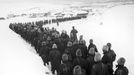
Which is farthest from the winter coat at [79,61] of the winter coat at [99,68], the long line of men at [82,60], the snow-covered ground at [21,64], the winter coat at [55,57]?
the snow-covered ground at [21,64]

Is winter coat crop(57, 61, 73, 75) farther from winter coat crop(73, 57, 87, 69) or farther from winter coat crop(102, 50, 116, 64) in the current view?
winter coat crop(102, 50, 116, 64)

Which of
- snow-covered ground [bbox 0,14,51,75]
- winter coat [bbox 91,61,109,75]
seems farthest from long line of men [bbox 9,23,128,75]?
snow-covered ground [bbox 0,14,51,75]

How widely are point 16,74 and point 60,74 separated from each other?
2.74 m

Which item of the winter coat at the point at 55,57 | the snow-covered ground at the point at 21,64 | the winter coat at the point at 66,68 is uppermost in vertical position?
the winter coat at the point at 66,68

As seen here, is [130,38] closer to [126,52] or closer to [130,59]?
[126,52]

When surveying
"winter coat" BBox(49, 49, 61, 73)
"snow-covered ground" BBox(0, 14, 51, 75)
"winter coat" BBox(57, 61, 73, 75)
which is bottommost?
"snow-covered ground" BBox(0, 14, 51, 75)

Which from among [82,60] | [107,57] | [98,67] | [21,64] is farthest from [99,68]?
[21,64]

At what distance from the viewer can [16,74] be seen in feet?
29.4

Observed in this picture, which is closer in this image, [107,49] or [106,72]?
[106,72]

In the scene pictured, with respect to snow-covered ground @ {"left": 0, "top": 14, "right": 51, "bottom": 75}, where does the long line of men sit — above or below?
above

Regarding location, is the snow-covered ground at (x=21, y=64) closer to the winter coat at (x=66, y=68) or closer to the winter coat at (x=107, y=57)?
the winter coat at (x=66, y=68)

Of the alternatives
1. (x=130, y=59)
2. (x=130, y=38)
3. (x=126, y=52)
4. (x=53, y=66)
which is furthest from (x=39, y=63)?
(x=130, y=38)

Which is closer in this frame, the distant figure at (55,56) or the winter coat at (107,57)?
the winter coat at (107,57)

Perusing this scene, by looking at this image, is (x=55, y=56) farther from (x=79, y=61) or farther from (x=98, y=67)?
(x=98, y=67)
